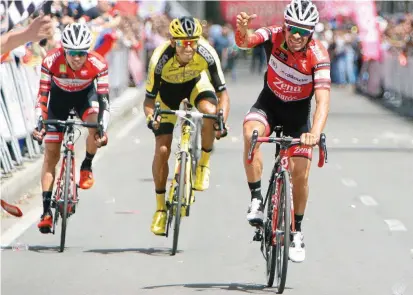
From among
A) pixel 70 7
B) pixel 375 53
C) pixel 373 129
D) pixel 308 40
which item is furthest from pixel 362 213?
pixel 375 53

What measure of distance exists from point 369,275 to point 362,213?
377 cm

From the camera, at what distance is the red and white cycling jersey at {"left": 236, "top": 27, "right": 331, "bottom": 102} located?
31.4ft

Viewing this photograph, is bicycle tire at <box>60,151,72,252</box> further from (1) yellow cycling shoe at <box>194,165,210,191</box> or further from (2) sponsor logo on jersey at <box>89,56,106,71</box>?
(1) yellow cycling shoe at <box>194,165,210,191</box>

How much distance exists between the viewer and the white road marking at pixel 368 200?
14875 millimetres

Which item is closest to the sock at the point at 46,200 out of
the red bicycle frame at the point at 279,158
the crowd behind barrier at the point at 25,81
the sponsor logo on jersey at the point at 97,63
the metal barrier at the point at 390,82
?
the sponsor logo on jersey at the point at 97,63

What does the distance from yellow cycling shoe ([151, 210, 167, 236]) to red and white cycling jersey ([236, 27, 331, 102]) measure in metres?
2.17

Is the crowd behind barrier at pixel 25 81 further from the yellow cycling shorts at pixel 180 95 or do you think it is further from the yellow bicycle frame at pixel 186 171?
the yellow bicycle frame at pixel 186 171

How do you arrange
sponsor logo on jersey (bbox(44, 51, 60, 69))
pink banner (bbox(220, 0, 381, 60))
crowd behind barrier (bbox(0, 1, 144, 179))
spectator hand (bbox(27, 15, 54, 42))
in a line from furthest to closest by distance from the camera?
pink banner (bbox(220, 0, 381, 60)) < crowd behind barrier (bbox(0, 1, 144, 179)) < sponsor logo on jersey (bbox(44, 51, 60, 69)) < spectator hand (bbox(27, 15, 54, 42))

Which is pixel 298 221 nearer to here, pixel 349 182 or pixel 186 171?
pixel 186 171

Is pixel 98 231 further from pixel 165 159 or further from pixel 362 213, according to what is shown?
pixel 362 213

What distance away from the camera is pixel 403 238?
12273 mm

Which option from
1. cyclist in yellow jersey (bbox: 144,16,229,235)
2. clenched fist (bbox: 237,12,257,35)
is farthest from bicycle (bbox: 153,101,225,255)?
clenched fist (bbox: 237,12,257,35)

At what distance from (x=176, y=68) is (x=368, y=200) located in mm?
4104

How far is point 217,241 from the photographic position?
1206cm
